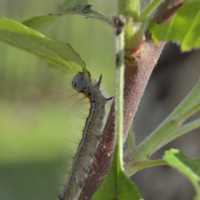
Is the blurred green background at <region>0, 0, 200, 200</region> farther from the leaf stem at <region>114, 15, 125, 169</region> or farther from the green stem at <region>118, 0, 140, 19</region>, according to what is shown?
the leaf stem at <region>114, 15, 125, 169</region>

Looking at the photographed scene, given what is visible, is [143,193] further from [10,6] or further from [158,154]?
[10,6]

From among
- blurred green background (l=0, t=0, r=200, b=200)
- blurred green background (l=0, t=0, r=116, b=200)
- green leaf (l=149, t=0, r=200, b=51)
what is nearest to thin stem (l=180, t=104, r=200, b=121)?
green leaf (l=149, t=0, r=200, b=51)

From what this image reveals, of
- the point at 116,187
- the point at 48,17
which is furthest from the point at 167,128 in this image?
the point at 48,17

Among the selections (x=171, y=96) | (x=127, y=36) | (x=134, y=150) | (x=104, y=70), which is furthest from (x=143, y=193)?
(x=104, y=70)

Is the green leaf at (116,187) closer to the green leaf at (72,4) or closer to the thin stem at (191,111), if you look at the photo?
the thin stem at (191,111)

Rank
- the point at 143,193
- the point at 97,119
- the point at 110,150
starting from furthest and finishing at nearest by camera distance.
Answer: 1. the point at 143,193
2. the point at 97,119
3. the point at 110,150

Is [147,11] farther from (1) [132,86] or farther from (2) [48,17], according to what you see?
(2) [48,17]
